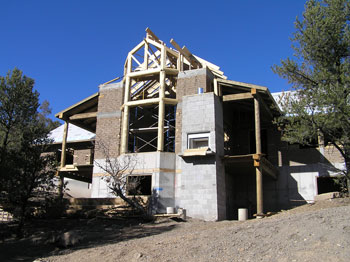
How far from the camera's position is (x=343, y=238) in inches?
404

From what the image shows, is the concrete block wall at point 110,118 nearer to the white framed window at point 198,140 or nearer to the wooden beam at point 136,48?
the wooden beam at point 136,48

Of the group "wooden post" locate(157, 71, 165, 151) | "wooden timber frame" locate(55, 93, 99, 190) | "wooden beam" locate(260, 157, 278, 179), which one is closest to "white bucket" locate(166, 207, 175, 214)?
"wooden post" locate(157, 71, 165, 151)

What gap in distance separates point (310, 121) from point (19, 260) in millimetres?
13447

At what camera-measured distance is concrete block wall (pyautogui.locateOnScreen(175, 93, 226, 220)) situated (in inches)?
797

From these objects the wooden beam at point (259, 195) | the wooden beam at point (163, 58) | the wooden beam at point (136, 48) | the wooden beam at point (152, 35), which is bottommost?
the wooden beam at point (259, 195)

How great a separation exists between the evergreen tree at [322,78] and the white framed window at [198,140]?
521 centimetres

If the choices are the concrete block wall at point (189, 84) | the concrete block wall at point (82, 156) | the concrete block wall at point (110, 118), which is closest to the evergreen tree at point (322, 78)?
the concrete block wall at point (189, 84)

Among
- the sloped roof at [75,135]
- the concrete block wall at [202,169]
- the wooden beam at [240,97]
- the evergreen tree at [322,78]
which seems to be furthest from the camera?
the sloped roof at [75,135]

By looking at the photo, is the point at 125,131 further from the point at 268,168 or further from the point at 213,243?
the point at 213,243

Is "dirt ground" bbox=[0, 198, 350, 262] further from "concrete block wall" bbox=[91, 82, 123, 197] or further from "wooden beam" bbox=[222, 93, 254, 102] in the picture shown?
"wooden beam" bbox=[222, 93, 254, 102]

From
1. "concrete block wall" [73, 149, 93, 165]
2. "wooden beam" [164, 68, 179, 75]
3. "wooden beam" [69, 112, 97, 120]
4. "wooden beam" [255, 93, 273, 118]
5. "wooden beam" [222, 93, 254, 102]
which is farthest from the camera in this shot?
"concrete block wall" [73, 149, 93, 165]

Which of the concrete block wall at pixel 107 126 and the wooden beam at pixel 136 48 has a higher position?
the wooden beam at pixel 136 48

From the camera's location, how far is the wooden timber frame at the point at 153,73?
23.8 m

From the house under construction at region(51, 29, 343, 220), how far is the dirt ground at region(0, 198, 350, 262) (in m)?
4.08
